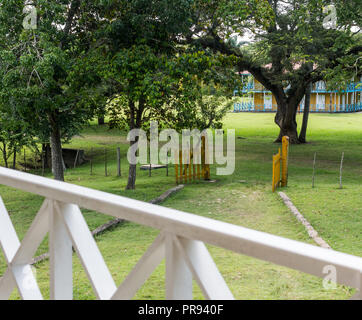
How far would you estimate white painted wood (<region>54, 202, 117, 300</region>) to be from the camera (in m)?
1.34

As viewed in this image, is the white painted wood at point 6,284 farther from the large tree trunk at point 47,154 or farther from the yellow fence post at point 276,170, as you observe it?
the large tree trunk at point 47,154

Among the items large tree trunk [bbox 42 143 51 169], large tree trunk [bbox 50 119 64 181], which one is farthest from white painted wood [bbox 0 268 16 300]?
large tree trunk [bbox 42 143 51 169]

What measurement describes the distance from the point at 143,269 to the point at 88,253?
216 mm

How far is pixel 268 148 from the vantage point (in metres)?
21.3

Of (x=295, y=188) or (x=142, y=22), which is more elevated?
(x=142, y=22)

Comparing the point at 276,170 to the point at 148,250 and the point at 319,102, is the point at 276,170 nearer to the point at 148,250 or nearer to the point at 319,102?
the point at 148,250

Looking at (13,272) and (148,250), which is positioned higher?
(148,250)

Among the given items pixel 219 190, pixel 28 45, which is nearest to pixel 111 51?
pixel 28 45

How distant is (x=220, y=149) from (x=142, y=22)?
36.2 feet

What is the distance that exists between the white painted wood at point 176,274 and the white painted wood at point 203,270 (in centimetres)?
2

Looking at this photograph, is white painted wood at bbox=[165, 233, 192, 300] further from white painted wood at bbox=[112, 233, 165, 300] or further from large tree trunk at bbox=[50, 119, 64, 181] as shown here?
large tree trunk at bbox=[50, 119, 64, 181]

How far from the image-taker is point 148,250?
1.20 m

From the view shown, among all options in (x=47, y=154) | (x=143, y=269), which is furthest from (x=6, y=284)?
(x=47, y=154)

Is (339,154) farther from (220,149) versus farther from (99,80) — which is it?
(99,80)
